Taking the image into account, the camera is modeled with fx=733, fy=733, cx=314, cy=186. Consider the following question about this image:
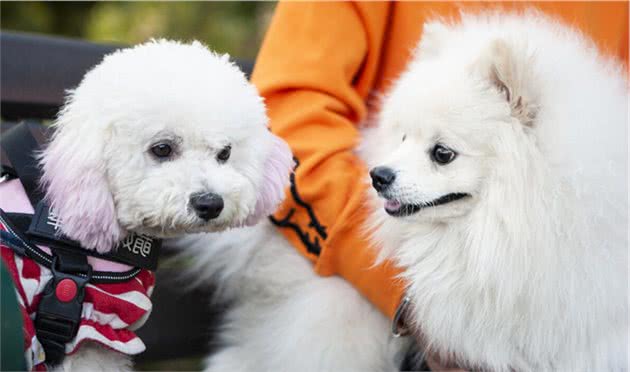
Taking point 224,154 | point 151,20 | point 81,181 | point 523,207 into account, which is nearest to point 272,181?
point 224,154

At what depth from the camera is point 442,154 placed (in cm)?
127

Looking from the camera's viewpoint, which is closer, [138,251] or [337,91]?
[138,251]

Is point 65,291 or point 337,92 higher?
point 337,92

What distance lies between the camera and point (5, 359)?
0.90 metres

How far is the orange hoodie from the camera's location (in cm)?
150

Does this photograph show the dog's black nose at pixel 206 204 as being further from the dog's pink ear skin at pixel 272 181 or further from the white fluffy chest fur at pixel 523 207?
the white fluffy chest fur at pixel 523 207

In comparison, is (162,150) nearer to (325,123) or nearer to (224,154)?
(224,154)

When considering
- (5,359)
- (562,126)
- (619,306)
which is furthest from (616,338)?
(5,359)

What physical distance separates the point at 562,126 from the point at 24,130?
0.95m

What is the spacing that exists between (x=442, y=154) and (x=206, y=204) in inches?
16.6

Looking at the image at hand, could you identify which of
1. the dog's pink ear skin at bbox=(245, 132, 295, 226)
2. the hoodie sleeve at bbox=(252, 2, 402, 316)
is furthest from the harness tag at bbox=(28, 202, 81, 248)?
the hoodie sleeve at bbox=(252, 2, 402, 316)

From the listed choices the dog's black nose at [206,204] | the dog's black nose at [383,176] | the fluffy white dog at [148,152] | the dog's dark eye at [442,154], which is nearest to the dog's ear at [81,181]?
the fluffy white dog at [148,152]

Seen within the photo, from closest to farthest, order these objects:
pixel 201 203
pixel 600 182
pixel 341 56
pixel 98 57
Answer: pixel 201 203 → pixel 600 182 → pixel 341 56 → pixel 98 57

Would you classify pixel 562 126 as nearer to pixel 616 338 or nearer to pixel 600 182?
pixel 600 182
